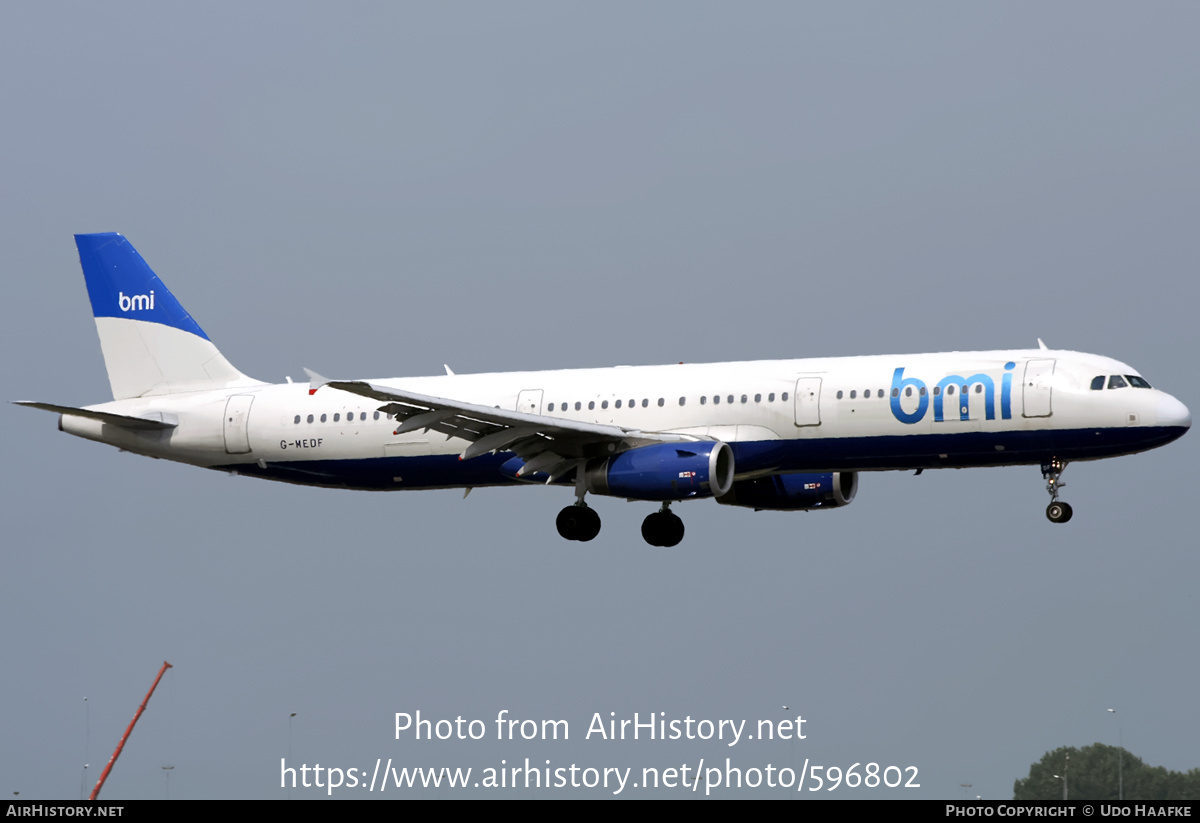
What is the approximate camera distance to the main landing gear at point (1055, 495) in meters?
48.4

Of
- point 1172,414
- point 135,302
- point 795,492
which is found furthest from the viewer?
point 135,302

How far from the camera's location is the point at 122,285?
2319 inches

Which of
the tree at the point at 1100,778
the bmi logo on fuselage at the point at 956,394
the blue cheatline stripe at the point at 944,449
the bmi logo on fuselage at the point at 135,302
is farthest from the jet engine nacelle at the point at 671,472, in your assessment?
the tree at the point at 1100,778

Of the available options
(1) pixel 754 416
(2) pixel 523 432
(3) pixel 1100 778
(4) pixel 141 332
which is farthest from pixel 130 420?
(3) pixel 1100 778

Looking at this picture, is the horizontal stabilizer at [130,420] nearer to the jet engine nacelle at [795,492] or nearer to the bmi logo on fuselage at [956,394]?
the jet engine nacelle at [795,492]

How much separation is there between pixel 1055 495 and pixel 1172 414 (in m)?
3.71

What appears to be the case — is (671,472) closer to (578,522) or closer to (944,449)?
(578,522)

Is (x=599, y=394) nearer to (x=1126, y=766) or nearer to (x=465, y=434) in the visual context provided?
(x=465, y=434)

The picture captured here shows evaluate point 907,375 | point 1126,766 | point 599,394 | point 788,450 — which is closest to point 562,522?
point 599,394
